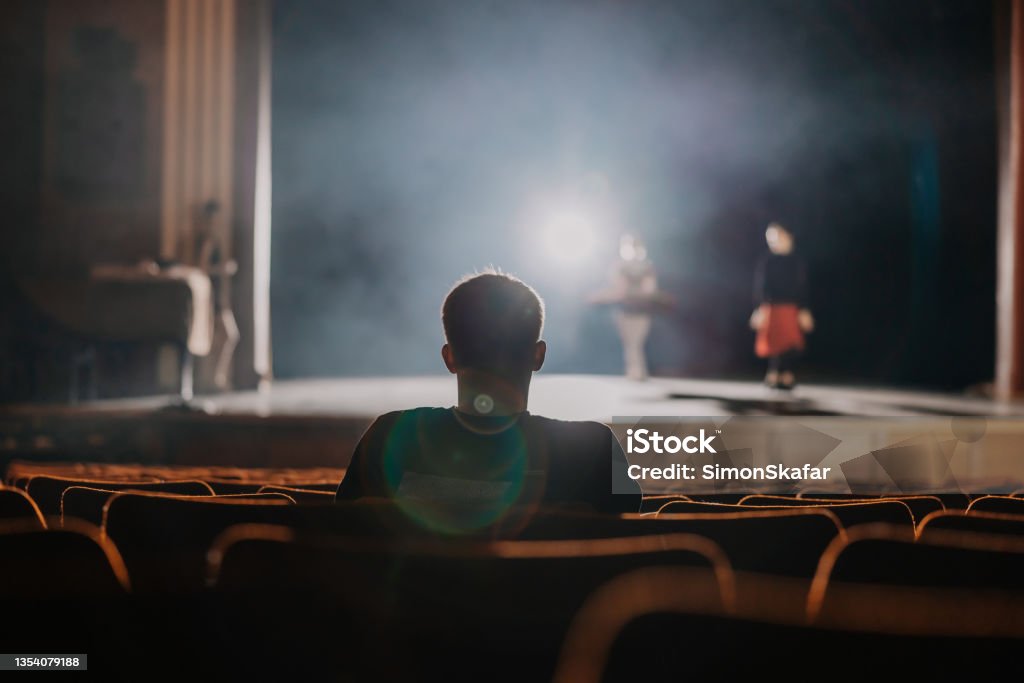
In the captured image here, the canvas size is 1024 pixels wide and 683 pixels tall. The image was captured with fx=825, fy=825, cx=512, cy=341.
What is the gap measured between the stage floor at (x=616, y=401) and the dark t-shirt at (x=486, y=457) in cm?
284

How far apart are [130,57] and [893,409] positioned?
5453 mm

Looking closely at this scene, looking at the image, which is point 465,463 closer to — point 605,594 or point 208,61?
Result: point 605,594

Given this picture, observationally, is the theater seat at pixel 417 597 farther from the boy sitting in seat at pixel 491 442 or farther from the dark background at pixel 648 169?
A: the dark background at pixel 648 169

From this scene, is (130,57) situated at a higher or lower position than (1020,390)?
higher

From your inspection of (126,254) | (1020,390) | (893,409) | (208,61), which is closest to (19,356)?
(126,254)

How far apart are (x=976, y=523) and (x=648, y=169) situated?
8625mm

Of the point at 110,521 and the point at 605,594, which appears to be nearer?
the point at 605,594

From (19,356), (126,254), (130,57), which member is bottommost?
(19,356)

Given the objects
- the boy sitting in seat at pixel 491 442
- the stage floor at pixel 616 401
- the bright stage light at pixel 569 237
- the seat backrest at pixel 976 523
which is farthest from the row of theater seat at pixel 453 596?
the bright stage light at pixel 569 237

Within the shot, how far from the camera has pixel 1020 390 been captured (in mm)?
5965

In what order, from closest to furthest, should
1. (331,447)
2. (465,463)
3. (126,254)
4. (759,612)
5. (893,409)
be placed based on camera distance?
(759,612)
(465,463)
(331,447)
(893,409)
(126,254)

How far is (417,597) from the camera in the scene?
658mm

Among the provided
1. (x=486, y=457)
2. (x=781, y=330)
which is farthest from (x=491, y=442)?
(x=781, y=330)

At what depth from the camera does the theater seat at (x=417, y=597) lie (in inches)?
25.4
